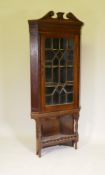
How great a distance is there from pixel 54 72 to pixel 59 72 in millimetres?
60

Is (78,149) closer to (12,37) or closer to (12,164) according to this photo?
(12,164)

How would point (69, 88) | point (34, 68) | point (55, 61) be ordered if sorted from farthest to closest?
point (69, 88), point (55, 61), point (34, 68)

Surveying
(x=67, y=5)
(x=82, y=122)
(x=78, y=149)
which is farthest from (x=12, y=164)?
(x=67, y=5)

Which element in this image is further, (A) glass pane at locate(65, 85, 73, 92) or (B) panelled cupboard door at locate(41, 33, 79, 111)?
(A) glass pane at locate(65, 85, 73, 92)

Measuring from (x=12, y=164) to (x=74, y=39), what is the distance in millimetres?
1572

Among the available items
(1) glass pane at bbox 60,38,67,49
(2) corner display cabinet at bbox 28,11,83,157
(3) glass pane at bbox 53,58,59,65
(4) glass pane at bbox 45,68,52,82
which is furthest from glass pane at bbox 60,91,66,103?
(1) glass pane at bbox 60,38,67,49

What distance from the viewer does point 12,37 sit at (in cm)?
341

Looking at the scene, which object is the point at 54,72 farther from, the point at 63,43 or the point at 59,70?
the point at 63,43

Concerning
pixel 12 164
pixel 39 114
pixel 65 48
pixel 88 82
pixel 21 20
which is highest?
pixel 21 20

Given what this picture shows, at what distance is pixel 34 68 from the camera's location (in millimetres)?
2793

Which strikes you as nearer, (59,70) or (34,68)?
(34,68)

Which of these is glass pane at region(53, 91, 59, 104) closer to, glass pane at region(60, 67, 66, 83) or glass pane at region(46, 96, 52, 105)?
glass pane at region(46, 96, 52, 105)

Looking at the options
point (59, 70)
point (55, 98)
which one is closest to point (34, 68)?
point (59, 70)

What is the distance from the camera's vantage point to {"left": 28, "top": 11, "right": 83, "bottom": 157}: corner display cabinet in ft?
9.07
